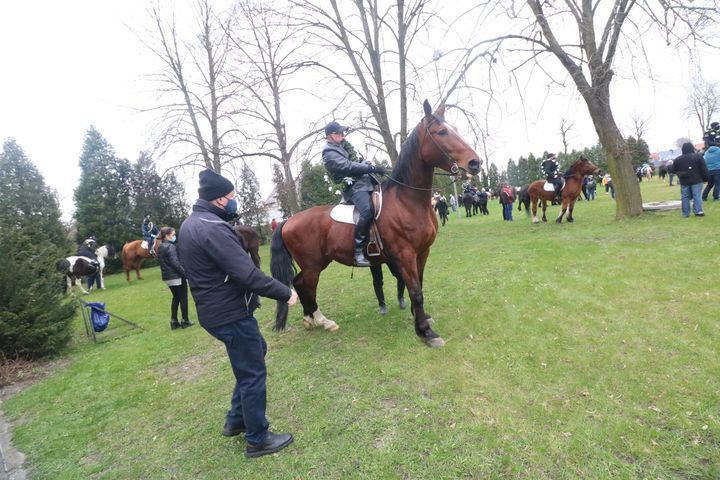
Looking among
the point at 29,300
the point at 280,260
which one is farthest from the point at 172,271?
the point at 280,260

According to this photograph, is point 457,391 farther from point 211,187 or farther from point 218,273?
point 211,187

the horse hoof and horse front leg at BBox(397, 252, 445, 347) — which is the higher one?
horse front leg at BBox(397, 252, 445, 347)

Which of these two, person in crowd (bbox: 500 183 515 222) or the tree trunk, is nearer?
the tree trunk

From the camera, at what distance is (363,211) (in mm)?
4797

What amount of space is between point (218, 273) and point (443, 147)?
3060 mm

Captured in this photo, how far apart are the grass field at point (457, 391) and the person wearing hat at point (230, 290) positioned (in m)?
0.49

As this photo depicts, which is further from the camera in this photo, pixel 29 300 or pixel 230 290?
pixel 29 300

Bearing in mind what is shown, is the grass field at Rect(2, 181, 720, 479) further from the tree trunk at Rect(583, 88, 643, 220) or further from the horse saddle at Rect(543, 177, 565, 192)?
the horse saddle at Rect(543, 177, 565, 192)

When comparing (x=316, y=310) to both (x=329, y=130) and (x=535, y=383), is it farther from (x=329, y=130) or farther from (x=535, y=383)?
(x=535, y=383)

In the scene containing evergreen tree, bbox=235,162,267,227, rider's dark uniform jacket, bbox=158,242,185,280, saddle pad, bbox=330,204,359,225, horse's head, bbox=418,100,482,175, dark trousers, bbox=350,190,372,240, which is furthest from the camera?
evergreen tree, bbox=235,162,267,227

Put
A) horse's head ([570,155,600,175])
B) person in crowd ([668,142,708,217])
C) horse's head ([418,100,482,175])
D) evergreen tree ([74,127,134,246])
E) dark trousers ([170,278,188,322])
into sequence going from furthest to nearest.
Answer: evergreen tree ([74,127,134,246]) → horse's head ([570,155,600,175]) → person in crowd ([668,142,708,217]) → dark trousers ([170,278,188,322]) → horse's head ([418,100,482,175])

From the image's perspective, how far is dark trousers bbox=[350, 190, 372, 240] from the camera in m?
4.80

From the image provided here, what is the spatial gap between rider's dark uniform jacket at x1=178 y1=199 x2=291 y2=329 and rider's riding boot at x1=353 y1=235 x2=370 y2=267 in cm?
222

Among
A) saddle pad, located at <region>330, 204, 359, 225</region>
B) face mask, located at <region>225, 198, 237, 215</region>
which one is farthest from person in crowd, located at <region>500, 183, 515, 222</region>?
face mask, located at <region>225, 198, 237, 215</region>
